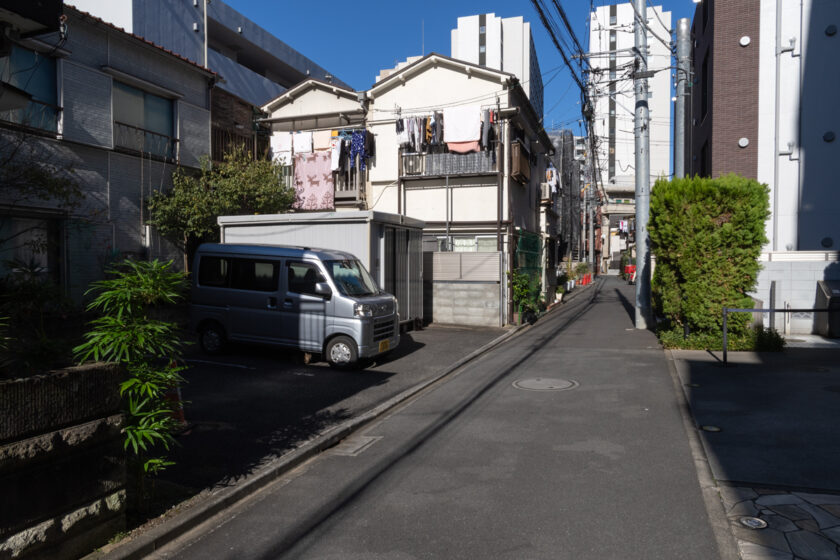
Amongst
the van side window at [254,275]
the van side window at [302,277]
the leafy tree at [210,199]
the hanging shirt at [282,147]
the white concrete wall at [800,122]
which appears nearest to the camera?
the van side window at [302,277]

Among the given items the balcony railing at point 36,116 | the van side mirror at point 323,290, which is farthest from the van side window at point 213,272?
the balcony railing at point 36,116

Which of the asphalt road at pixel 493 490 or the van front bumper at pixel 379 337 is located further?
the van front bumper at pixel 379 337

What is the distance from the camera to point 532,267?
2045 centimetres

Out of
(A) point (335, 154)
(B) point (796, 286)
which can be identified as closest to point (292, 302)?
(A) point (335, 154)

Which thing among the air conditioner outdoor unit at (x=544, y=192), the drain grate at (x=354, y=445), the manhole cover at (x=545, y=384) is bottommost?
the drain grate at (x=354, y=445)

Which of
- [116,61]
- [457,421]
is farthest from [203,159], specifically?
[457,421]

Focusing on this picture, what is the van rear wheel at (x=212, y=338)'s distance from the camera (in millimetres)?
11109

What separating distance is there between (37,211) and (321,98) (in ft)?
37.1

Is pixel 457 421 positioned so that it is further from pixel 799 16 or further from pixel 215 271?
pixel 799 16

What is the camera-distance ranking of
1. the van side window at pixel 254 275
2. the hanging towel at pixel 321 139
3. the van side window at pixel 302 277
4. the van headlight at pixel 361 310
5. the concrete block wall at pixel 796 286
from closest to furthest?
the van headlight at pixel 361 310 → the van side window at pixel 302 277 → the van side window at pixel 254 275 → the concrete block wall at pixel 796 286 → the hanging towel at pixel 321 139

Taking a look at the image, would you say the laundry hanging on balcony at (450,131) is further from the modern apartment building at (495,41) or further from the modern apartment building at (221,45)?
the modern apartment building at (495,41)

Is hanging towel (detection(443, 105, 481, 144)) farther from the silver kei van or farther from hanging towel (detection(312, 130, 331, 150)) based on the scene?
the silver kei van

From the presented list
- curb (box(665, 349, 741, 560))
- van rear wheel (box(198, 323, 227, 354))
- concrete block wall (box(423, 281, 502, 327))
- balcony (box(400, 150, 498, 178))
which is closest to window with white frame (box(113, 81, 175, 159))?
van rear wheel (box(198, 323, 227, 354))

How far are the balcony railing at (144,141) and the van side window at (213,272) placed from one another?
17.0 feet
